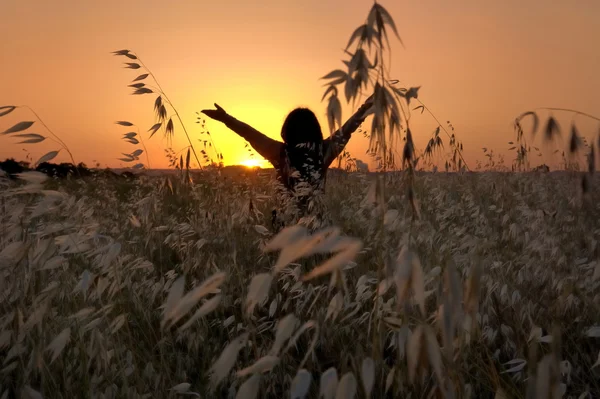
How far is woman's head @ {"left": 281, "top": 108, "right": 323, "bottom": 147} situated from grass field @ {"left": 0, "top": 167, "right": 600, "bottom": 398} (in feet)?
5.89

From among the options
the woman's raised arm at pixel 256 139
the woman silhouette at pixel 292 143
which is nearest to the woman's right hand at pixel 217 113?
the woman's raised arm at pixel 256 139

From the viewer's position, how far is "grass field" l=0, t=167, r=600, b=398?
37.2 inches

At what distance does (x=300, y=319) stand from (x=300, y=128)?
3.12m

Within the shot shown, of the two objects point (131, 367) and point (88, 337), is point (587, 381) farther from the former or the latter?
point (88, 337)

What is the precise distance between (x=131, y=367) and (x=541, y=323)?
173 centimetres

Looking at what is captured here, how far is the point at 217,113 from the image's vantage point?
410 centimetres

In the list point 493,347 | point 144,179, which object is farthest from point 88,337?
point 144,179

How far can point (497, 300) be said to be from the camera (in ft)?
7.38

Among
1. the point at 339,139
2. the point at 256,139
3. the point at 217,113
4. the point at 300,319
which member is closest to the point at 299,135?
the point at 256,139

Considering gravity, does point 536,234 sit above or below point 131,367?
above

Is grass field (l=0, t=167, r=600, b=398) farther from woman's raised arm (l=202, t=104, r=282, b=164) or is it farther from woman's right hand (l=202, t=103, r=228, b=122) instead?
woman's raised arm (l=202, t=104, r=282, b=164)

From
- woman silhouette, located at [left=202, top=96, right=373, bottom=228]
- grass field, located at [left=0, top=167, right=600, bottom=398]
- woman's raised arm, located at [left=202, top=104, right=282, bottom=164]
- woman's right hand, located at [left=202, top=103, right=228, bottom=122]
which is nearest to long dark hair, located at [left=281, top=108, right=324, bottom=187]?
woman silhouette, located at [left=202, top=96, right=373, bottom=228]

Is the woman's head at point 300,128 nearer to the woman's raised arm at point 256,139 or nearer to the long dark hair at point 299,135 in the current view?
the long dark hair at point 299,135

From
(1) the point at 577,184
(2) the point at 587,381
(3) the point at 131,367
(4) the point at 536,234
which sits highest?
(1) the point at 577,184
